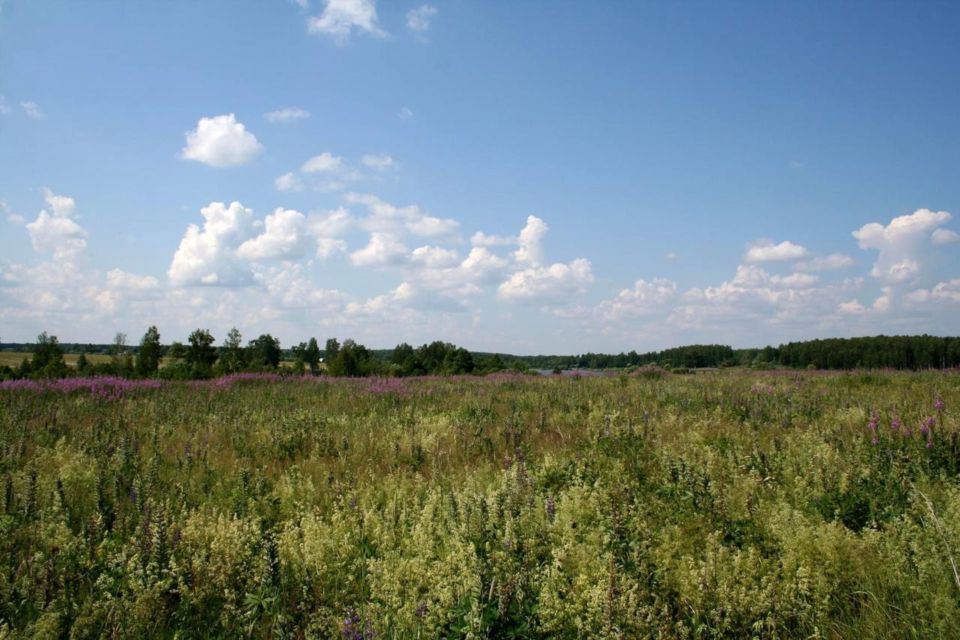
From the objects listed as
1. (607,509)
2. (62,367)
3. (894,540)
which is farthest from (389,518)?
(62,367)

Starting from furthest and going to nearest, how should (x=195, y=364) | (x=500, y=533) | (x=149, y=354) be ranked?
(x=149, y=354) → (x=195, y=364) → (x=500, y=533)

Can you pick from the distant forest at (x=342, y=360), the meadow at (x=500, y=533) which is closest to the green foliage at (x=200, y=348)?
the distant forest at (x=342, y=360)

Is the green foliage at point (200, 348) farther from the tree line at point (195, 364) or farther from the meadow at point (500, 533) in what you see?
the meadow at point (500, 533)

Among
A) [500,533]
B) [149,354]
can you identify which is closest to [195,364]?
[149,354]

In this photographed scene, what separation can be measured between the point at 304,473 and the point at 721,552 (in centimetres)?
526

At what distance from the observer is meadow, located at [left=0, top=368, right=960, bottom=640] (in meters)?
3.12

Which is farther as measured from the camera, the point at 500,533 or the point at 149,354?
the point at 149,354

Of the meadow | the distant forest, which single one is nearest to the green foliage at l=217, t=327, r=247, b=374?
the distant forest

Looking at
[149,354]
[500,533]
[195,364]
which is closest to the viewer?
[500,533]

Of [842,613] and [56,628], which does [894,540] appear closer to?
[842,613]

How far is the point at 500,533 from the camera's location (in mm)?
4090

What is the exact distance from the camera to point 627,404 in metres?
10.7

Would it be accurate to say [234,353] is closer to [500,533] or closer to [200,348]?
[200,348]

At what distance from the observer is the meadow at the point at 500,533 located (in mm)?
3117
